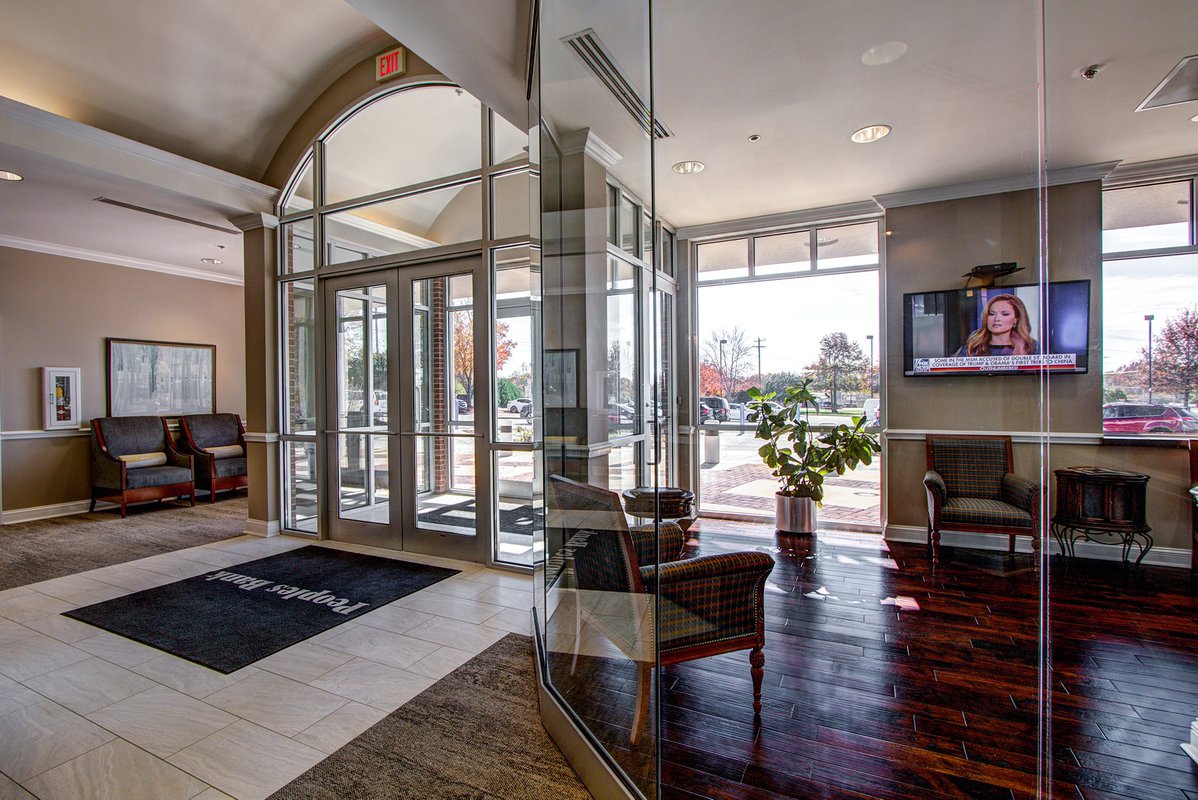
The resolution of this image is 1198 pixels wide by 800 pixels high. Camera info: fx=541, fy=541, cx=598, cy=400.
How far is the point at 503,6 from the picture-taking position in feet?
7.72

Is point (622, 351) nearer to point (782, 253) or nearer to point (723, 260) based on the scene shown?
point (723, 260)

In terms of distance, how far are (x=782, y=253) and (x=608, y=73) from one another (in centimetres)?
132

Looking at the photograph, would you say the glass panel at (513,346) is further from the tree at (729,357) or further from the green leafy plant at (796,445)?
the green leafy plant at (796,445)

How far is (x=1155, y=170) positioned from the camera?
1007 mm

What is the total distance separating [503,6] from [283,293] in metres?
3.61

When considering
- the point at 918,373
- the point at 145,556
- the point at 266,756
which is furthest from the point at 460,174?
the point at 145,556

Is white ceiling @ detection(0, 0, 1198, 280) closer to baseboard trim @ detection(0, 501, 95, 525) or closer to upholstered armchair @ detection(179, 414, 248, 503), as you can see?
upholstered armchair @ detection(179, 414, 248, 503)

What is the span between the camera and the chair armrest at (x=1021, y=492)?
1279 millimetres

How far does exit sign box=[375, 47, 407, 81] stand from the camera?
4.12 meters

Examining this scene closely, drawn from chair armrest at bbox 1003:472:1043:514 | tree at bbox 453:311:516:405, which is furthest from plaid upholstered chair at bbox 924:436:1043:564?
tree at bbox 453:311:516:405

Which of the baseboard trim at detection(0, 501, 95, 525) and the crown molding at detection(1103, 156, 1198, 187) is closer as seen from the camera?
A: the crown molding at detection(1103, 156, 1198, 187)

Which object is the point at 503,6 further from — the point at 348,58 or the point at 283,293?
the point at 283,293

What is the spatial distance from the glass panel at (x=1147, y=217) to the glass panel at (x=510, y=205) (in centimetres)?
314

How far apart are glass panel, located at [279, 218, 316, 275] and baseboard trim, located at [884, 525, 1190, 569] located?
4.87 m
